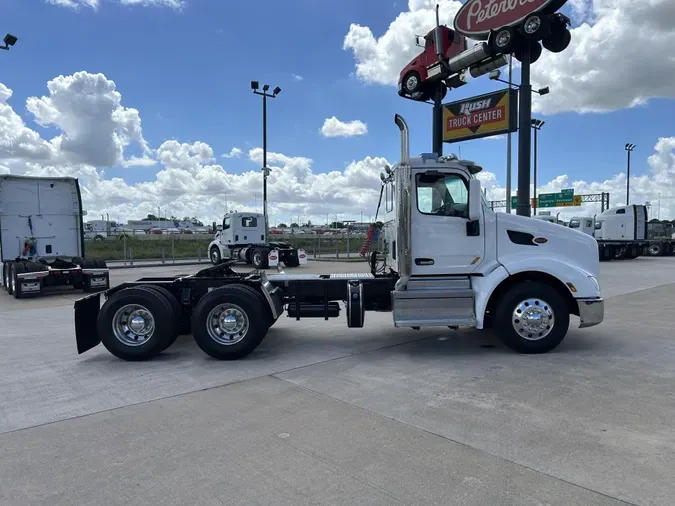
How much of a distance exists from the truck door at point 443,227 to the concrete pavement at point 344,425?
4.28 ft

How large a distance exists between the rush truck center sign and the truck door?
996cm

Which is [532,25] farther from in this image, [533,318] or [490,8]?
[533,318]

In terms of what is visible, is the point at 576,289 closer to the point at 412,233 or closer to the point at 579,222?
the point at 412,233

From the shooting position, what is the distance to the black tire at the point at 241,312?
253 inches

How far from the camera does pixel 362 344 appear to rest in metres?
7.48

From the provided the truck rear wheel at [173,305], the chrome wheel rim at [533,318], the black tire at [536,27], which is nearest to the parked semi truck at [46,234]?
the truck rear wheel at [173,305]

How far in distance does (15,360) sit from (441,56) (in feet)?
46.9

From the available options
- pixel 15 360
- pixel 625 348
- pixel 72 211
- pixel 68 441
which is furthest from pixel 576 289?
pixel 72 211

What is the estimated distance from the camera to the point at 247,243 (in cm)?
2556

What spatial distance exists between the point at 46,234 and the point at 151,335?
11.1m

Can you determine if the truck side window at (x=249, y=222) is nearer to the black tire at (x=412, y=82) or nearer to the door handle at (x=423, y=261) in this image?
the black tire at (x=412, y=82)

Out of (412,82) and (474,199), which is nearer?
(474,199)

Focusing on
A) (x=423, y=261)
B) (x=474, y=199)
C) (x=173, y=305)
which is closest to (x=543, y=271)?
(x=474, y=199)

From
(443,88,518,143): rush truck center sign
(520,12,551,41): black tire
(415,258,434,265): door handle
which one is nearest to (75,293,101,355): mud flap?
(415,258,434,265): door handle
